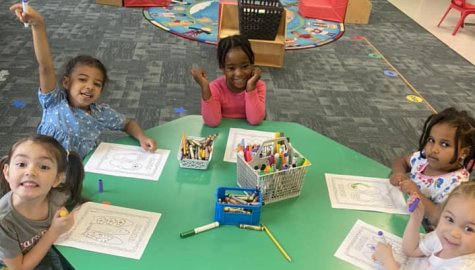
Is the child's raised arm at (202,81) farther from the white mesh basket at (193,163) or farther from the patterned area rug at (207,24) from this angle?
the patterned area rug at (207,24)

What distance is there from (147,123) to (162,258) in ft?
5.86

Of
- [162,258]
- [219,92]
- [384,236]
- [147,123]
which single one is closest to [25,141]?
[162,258]

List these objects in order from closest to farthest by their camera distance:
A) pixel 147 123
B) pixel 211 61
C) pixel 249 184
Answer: pixel 249 184 → pixel 147 123 → pixel 211 61

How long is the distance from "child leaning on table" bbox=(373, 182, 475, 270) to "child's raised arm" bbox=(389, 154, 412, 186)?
277mm

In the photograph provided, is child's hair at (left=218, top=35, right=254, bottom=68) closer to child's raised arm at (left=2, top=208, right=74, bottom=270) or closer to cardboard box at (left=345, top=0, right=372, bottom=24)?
child's raised arm at (left=2, top=208, right=74, bottom=270)

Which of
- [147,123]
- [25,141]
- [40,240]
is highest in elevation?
[25,141]

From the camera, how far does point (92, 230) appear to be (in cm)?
115

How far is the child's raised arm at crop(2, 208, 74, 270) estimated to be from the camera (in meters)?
1.10

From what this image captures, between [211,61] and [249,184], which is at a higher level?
[249,184]

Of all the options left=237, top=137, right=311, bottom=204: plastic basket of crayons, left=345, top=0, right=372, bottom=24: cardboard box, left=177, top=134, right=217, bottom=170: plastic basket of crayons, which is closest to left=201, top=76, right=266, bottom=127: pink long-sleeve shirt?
left=177, top=134, right=217, bottom=170: plastic basket of crayons

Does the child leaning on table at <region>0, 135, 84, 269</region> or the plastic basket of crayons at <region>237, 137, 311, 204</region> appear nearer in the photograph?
the child leaning on table at <region>0, 135, 84, 269</region>

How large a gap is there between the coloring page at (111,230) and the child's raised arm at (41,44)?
1.66 ft

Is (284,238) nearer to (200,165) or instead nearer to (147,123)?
(200,165)

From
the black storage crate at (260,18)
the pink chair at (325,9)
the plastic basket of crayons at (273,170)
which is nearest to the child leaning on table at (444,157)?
the plastic basket of crayons at (273,170)
